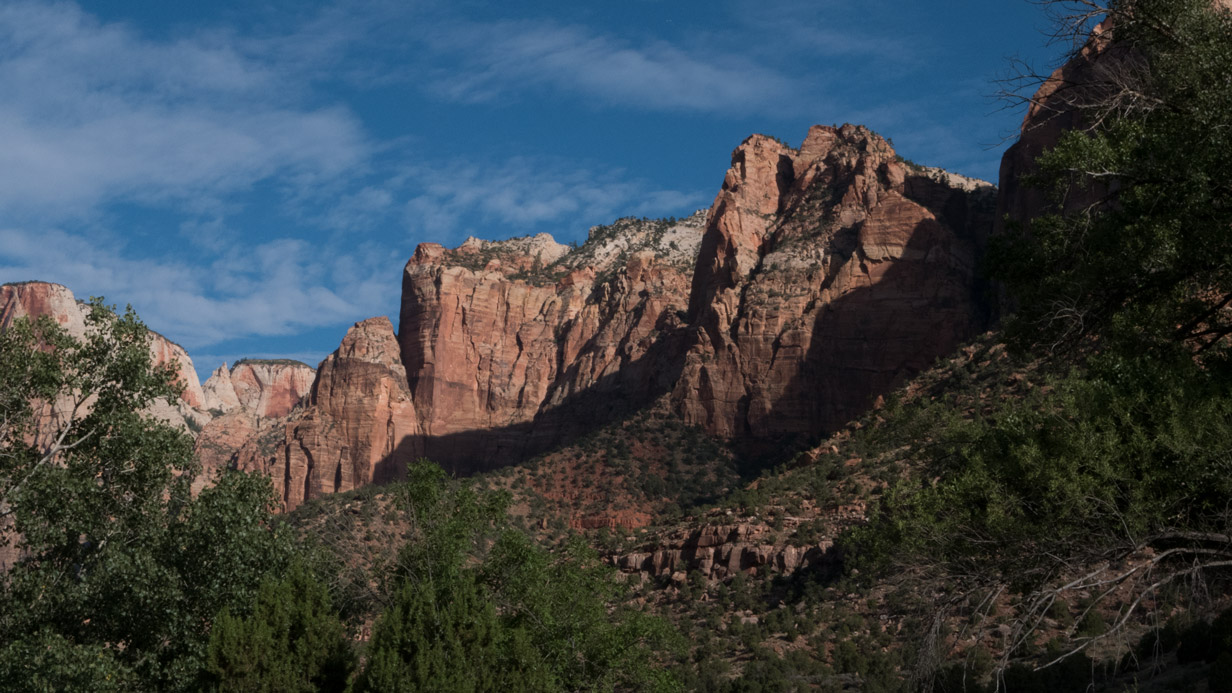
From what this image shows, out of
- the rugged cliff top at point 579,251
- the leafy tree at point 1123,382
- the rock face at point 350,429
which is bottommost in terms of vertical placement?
the leafy tree at point 1123,382

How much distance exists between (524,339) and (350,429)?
25.3m

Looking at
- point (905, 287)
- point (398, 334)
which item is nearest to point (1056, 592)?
point (905, 287)

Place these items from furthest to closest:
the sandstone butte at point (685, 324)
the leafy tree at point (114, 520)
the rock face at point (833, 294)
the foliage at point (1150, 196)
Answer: the sandstone butte at point (685, 324) → the rock face at point (833, 294) → the leafy tree at point (114, 520) → the foliage at point (1150, 196)

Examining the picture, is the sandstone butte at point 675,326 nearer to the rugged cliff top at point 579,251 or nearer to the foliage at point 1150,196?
the rugged cliff top at point 579,251

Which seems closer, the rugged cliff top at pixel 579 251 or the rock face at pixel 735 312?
the rock face at pixel 735 312

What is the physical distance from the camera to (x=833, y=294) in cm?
8825

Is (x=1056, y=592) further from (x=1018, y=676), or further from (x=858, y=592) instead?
(x=858, y=592)

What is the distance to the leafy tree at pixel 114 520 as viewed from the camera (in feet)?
71.3

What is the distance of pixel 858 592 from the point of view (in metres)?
45.8

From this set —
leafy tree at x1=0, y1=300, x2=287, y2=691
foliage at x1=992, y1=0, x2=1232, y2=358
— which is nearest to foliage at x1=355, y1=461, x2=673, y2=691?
leafy tree at x1=0, y1=300, x2=287, y2=691

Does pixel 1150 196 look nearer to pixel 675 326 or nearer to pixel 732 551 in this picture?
pixel 732 551

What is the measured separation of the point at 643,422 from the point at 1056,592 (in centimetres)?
8173

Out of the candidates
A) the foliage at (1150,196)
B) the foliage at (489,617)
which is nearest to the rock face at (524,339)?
the foliage at (489,617)

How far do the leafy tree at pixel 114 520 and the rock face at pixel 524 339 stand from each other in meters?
84.5
